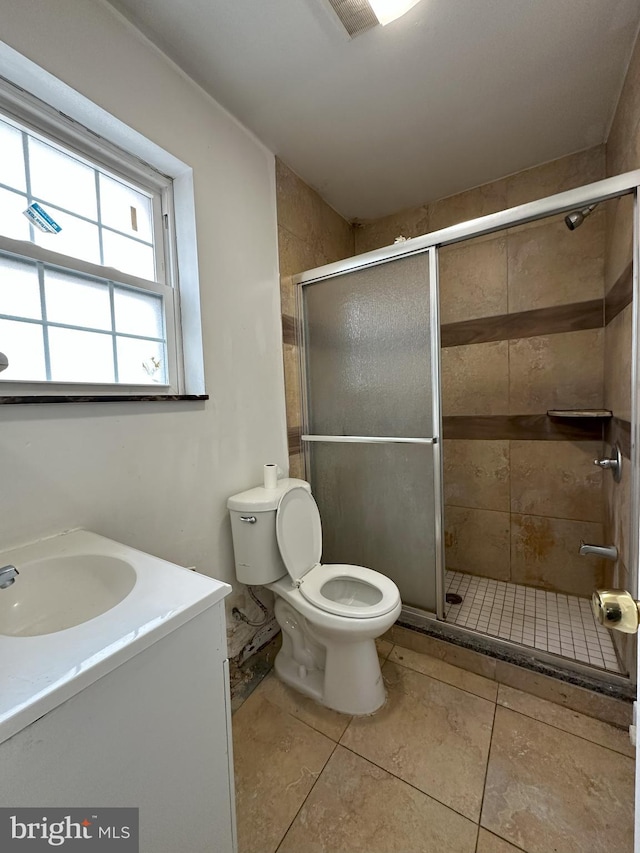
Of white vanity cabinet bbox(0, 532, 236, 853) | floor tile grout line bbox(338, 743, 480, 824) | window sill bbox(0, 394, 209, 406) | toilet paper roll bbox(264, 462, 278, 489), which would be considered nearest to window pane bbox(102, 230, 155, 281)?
window sill bbox(0, 394, 209, 406)

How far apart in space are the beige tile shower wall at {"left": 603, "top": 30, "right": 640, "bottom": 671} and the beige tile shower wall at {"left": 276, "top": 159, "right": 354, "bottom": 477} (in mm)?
1439

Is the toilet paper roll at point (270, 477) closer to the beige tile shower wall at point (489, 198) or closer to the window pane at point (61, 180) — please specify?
the window pane at point (61, 180)

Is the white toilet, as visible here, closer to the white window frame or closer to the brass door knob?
the white window frame

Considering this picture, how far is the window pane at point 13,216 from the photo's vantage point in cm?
102

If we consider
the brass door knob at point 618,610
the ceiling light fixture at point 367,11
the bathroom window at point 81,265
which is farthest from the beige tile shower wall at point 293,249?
the brass door knob at point 618,610

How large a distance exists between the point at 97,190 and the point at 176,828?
5.84ft

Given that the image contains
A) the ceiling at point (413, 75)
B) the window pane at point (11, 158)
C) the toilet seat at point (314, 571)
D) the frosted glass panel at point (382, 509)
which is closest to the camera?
the window pane at point (11, 158)

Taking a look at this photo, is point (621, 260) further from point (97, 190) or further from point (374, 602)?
point (97, 190)

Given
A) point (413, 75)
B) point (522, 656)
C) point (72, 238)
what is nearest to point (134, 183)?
point (72, 238)

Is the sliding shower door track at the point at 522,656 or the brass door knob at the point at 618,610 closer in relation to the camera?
the brass door knob at the point at 618,610

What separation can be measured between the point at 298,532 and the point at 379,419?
2.18ft

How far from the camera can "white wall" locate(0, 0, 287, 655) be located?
0.98m

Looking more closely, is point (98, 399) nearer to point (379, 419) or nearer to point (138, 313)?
point (138, 313)

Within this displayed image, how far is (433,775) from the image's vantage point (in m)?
1.12
